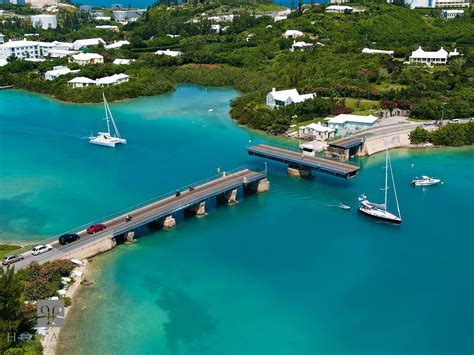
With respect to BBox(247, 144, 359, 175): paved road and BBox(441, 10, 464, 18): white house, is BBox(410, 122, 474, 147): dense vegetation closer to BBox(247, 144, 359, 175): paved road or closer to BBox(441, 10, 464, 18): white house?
BBox(247, 144, 359, 175): paved road

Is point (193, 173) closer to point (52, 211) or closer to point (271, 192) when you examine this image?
point (271, 192)

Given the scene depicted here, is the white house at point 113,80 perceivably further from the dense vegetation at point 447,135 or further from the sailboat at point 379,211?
the sailboat at point 379,211

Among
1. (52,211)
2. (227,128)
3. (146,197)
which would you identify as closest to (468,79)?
(227,128)

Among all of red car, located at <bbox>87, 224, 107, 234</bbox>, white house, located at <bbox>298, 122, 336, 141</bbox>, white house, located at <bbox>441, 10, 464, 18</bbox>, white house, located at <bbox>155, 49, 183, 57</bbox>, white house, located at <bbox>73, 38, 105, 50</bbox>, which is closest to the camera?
red car, located at <bbox>87, 224, 107, 234</bbox>

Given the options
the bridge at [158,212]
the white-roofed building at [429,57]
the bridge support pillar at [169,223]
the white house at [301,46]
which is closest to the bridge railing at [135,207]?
the bridge at [158,212]

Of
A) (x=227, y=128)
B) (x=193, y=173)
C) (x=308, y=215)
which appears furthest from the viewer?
(x=227, y=128)

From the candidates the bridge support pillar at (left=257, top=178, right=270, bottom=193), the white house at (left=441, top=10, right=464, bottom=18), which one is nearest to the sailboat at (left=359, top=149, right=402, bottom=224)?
the bridge support pillar at (left=257, top=178, right=270, bottom=193)
